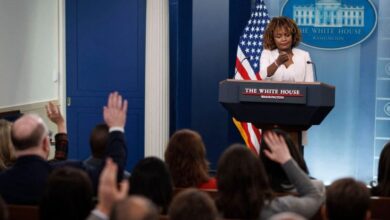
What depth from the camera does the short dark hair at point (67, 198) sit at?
2785 mm

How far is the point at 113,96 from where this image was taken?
362 cm

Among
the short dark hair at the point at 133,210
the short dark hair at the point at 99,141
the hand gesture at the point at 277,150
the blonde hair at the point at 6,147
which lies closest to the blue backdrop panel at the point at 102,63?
the blonde hair at the point at 6,147

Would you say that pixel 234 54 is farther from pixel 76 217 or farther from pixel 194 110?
pixel 76 217

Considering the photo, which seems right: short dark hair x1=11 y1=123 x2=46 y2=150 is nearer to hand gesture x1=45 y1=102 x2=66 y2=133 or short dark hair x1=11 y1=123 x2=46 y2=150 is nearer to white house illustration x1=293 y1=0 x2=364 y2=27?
hand gesture x1=45 y1=102 x2=66 y2=133

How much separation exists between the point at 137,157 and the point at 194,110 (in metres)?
0.95

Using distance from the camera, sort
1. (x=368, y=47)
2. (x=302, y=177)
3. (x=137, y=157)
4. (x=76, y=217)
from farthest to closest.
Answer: (x=137, y=157), (x=368, y=47), (x=302, y=177), (x=76, y=217)

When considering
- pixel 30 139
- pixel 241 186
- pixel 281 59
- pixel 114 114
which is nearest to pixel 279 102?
pixel 281 59

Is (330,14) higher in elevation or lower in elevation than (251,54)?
higher

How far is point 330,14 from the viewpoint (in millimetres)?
7262

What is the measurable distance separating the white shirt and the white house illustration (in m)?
1.94

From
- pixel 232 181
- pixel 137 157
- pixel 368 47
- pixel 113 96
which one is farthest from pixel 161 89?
pixel 232 181

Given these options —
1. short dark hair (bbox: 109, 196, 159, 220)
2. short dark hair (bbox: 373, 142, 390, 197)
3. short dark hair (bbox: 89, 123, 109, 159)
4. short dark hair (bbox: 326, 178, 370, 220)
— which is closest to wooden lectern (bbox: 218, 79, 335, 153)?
short dark hair (bbox: 373, 142, 390, 197)

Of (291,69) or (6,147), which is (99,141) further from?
(291,69)

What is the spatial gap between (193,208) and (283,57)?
2982 mm
